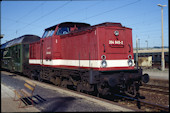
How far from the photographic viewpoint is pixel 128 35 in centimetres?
814

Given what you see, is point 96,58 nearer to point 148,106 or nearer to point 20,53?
point 148,106

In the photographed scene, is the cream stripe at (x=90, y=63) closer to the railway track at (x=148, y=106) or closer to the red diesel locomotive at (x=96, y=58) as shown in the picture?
the red diesel locomotive at (x=96, y=58)

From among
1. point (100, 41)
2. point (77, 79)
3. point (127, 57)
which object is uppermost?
point (100, 41)

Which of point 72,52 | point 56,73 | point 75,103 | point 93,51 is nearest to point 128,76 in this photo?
point 93,51

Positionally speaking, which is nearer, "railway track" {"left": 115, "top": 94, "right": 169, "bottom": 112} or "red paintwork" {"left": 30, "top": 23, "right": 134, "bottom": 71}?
"railway track" {"left": 115, "top": 94, "right": 169, "bottom": 112}

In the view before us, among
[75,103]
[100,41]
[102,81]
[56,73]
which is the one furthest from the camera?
[56,73]

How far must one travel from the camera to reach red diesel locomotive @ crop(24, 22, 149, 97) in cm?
713

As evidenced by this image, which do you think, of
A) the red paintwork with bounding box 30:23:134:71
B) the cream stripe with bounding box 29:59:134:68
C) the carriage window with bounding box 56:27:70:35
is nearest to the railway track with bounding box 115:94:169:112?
the red paintwork with bounding box 30:23:134:71

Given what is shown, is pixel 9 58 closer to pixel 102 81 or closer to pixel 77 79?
pixel 77 79

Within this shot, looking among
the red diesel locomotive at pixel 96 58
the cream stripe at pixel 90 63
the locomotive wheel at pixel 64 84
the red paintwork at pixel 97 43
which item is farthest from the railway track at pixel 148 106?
the locomotive wheel at pixel 64 84

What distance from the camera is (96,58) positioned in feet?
24.0

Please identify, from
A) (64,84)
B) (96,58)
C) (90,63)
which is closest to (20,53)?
(64,84)

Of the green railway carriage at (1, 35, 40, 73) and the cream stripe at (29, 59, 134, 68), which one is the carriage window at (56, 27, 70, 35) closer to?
the cream stripe at (29, 59, 134, 68)

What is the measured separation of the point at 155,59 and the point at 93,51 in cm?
2658
